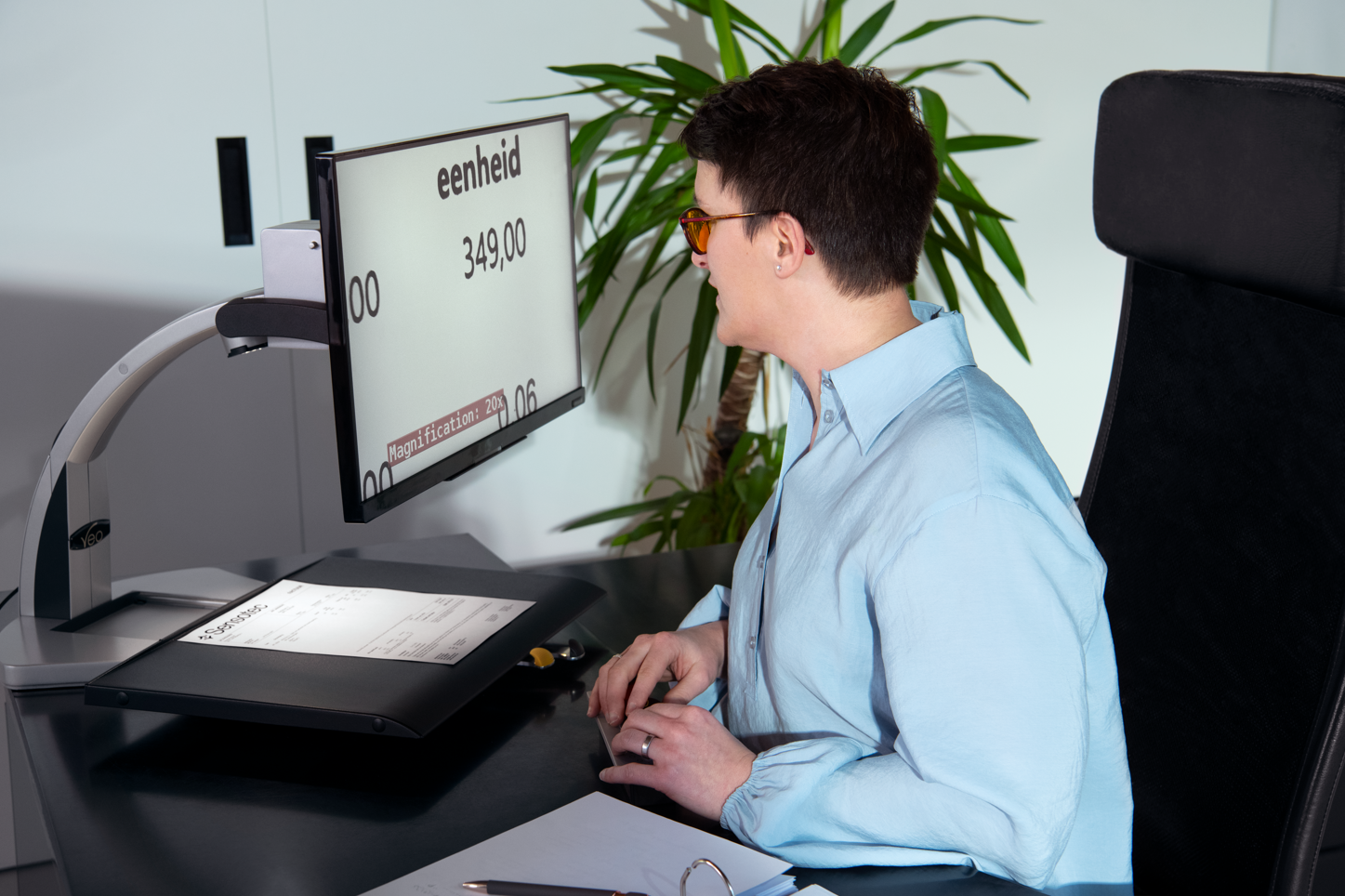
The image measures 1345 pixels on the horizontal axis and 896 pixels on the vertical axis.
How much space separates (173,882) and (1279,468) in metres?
0.96

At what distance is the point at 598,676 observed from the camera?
112 centimetres

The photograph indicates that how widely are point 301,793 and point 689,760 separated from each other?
331 millimetres

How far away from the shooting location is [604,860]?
827mm

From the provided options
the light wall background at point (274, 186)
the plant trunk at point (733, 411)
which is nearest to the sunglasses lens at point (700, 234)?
the plant trunk at point (733, 411)

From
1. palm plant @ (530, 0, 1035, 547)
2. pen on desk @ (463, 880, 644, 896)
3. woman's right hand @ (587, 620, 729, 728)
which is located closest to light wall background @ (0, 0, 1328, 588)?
palm plant @ (530, 0, 1035, 547)

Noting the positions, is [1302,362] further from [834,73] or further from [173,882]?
[173,882]

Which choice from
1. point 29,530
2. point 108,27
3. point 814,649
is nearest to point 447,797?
point 814,649

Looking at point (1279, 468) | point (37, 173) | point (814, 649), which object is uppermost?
point (37, 173)

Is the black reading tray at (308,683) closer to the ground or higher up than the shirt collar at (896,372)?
closer to the ground

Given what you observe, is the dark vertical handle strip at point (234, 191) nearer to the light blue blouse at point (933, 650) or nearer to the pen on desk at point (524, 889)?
the light blue blouse at point (933, 650)

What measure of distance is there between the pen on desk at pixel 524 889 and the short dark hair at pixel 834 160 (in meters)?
0.55

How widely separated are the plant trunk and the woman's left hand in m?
1.51

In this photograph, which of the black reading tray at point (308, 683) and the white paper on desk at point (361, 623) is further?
the white paper on desk at point (361, 623)

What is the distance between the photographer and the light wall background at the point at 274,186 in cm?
224
